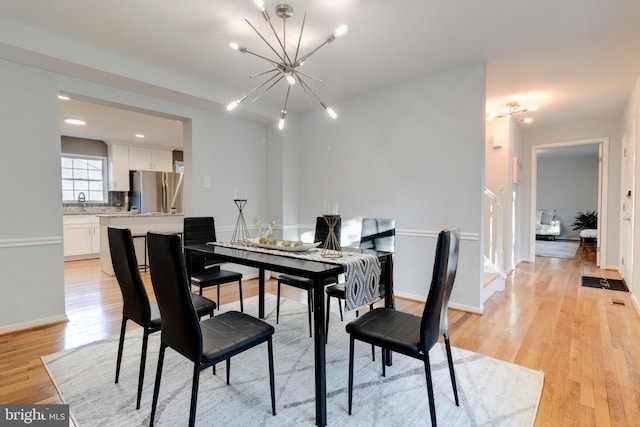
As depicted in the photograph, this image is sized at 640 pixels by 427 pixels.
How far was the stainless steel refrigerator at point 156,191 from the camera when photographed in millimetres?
6664

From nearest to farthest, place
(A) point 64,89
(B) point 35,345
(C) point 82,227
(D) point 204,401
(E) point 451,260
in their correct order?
(E) point 451,260
(D) point 204,401
(B) point 35,345
(A) point 64,89
(C) point 82,227

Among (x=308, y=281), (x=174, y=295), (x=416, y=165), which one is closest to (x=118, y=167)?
(x=308, y=281)

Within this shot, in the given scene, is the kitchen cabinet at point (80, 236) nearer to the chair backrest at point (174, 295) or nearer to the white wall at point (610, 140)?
the chair backrest at point (174, 295)

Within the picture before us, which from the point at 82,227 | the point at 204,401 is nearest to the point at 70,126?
the point at 82,227

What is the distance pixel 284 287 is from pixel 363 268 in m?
2.48

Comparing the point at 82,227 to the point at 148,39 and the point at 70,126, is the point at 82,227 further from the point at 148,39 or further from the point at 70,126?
the point at 148,39

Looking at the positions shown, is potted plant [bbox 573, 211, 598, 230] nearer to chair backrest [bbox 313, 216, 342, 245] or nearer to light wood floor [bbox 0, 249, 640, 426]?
light wood floor [bbox 0, 249, 640, 426]

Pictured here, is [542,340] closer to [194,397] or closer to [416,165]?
[416,165]

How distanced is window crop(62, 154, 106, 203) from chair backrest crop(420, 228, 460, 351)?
7415mm

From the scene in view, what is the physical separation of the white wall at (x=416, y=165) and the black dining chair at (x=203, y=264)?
5.78 ft

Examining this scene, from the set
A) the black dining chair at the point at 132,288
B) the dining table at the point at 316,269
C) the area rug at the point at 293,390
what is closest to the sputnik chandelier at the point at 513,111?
the dining table at the point at 316,269

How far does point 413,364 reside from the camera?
Answer: 217 centimetres

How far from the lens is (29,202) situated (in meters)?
2.78

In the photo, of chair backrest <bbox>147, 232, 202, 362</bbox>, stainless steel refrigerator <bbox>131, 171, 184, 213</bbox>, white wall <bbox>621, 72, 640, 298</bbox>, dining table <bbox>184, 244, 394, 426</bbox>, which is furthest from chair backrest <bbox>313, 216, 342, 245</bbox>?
stainless steel refrigerator <bbox>131, 171, 184, 213</bbox>
